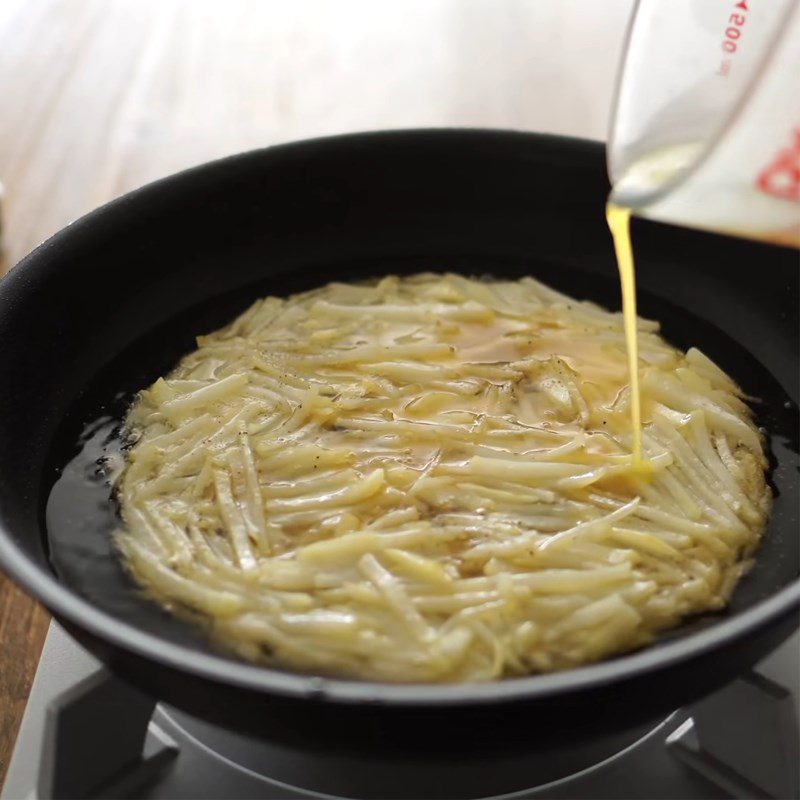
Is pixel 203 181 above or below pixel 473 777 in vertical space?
above

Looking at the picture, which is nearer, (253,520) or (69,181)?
(253,520)

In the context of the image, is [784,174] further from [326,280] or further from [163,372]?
[163,372]

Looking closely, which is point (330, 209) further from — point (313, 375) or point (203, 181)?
→ point (313, 375)

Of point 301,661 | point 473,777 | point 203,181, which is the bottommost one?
point 473,777

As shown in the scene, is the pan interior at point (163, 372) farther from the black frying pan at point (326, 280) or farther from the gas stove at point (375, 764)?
the gas stove at point (375, 764)

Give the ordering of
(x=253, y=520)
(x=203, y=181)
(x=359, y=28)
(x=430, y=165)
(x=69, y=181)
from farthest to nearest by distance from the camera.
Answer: (x=359, y=28), (x=69, y=181), (x=430, y=165), (x=203, y=181), (x=253, y=520)

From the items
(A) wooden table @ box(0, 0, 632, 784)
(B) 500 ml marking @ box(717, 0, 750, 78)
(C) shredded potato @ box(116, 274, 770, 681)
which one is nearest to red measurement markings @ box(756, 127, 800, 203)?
(B) 500 ml marking @ box(717, 0, 750, 78)

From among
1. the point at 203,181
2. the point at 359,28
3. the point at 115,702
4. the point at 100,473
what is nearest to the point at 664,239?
the point at 203,181

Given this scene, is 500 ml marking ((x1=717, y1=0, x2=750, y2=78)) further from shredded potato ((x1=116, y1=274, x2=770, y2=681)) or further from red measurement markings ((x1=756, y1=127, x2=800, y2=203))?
shredded potato ((x1=116, y1=274, x2=770, y2=681))
